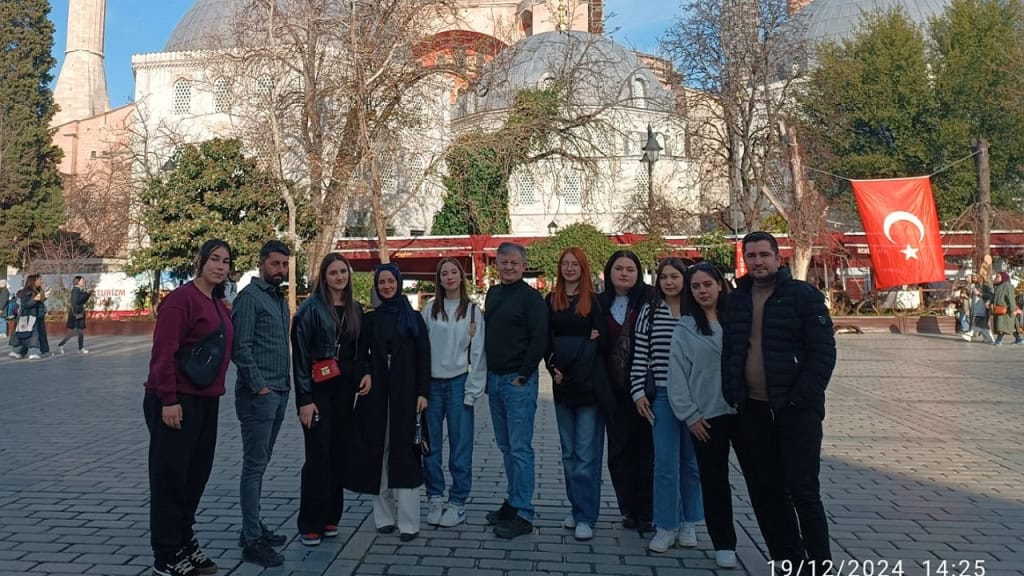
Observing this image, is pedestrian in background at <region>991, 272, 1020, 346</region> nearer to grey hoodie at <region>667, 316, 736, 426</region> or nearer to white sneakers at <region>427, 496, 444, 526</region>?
grey hoodie at <region>667, 316, 736, 426</region>

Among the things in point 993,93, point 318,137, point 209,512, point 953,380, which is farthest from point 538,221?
point 209,512

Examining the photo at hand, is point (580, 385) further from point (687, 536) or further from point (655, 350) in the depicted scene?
point (687, 536)

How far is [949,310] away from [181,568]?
25.8 m

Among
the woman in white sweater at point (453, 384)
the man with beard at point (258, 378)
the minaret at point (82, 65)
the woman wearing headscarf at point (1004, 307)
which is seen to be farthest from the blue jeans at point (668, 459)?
the minaret at point (82, 65)

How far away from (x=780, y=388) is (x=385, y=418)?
2.33 m

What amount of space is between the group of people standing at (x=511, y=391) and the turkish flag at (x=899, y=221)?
50.7ft

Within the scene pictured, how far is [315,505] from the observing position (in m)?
4.39

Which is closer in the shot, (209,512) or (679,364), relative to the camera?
(679,364)

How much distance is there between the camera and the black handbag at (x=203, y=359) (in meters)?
3.82

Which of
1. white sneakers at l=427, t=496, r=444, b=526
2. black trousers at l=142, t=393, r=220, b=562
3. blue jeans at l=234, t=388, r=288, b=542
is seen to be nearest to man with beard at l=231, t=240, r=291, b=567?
blue jeans at l=234, t=388, r=288, b=542

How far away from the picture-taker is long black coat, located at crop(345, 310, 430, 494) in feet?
14.9

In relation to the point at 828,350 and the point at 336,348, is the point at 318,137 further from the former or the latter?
the point at 828,350

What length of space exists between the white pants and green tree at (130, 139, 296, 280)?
1981 centimetres

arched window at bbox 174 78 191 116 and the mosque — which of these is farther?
arched window at bbox 174 78 191 116
